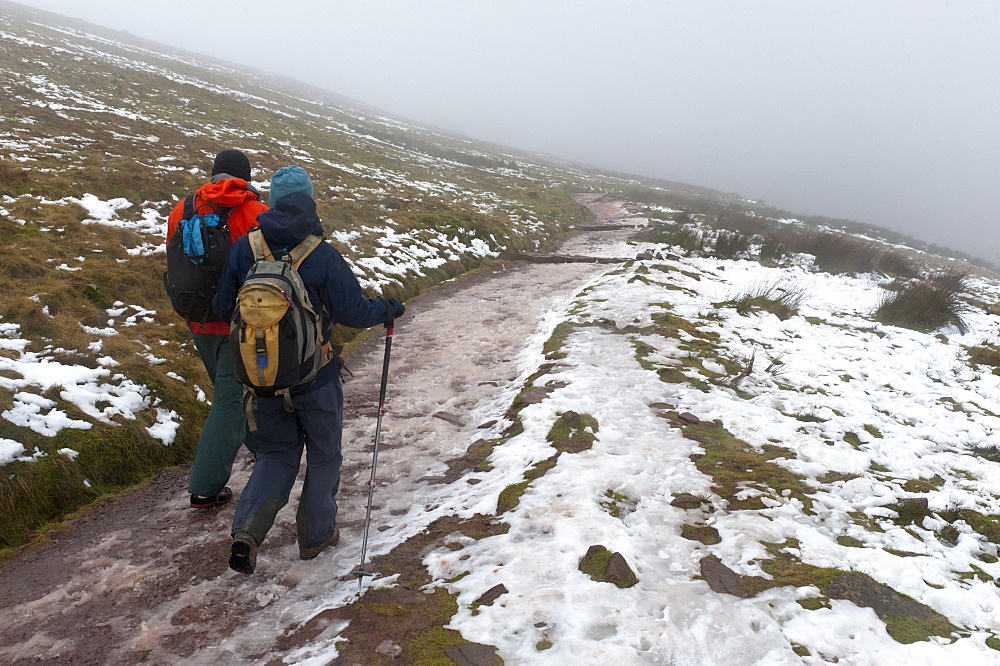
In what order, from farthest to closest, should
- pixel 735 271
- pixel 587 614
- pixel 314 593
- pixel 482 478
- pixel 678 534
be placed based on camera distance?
pixel 735 271 < pixel 482 478 < pixel 678 534 < pixel 314 593 < pixel 587 614

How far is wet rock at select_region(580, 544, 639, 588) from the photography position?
375cm

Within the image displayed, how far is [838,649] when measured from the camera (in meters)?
3.19

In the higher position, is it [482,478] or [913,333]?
[913,333]

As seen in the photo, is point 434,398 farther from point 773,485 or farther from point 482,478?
point 773,485

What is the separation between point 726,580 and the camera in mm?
3840

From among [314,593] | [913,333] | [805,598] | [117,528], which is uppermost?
[913,333]

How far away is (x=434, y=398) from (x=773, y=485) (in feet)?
15.8

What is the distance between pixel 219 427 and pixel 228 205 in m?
2.13

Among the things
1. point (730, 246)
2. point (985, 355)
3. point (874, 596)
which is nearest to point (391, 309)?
point (874, 596)

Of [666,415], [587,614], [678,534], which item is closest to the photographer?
[587,614]

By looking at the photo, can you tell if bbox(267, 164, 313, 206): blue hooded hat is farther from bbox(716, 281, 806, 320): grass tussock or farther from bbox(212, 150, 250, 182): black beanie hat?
bbox(716, 281, 806, 320): grass tussock

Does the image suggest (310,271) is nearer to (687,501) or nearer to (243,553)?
(243,553)

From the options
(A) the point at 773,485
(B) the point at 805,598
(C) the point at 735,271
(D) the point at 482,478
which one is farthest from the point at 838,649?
(C) the point at 735,271

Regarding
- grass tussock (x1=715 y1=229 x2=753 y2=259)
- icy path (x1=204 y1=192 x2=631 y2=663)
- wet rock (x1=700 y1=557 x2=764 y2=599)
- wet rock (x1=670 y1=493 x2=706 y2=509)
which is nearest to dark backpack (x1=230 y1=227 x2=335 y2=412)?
icy path (x1=204 y1=192 x2=631 y2=663)
